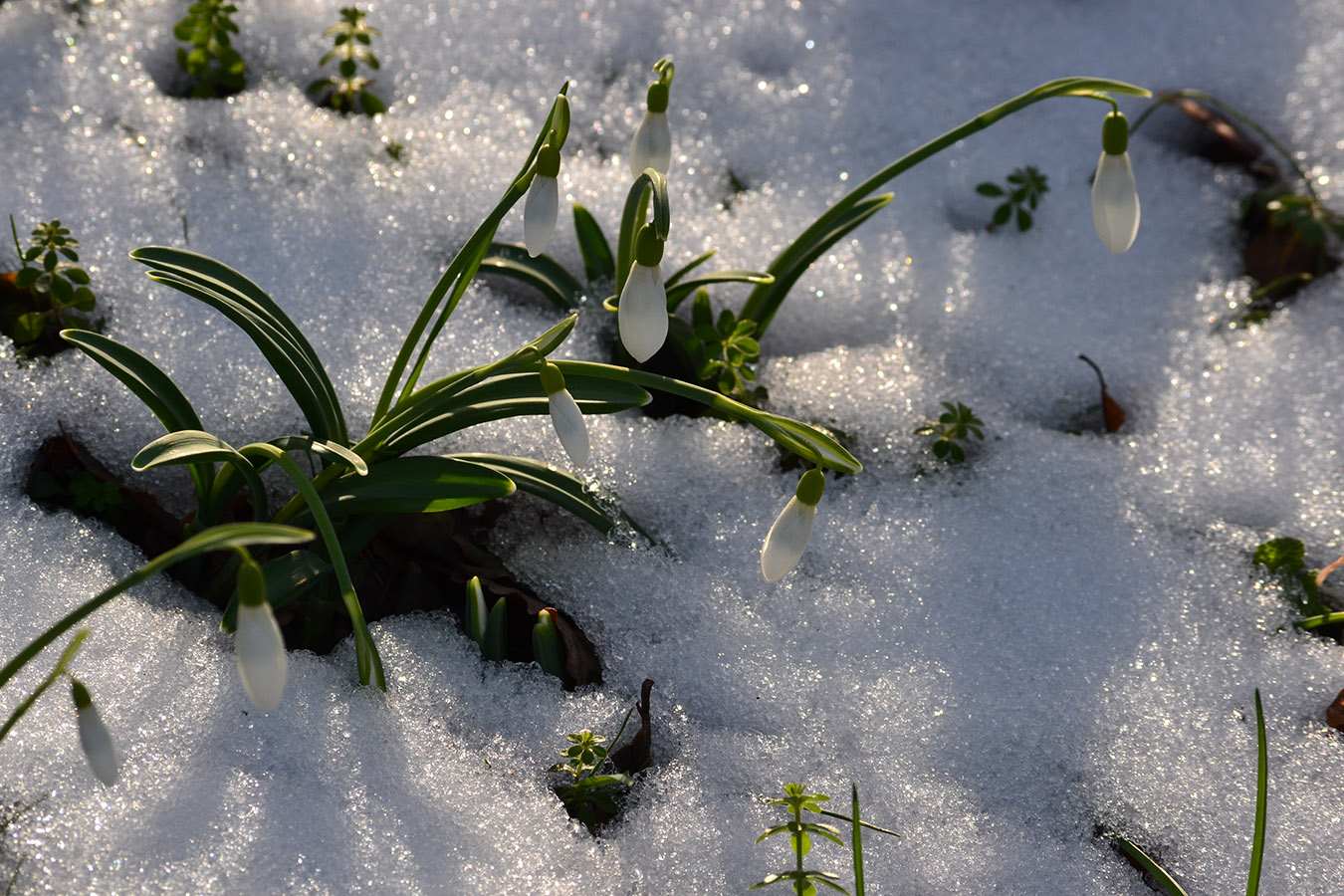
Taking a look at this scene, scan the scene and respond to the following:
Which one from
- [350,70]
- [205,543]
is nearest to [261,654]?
[205,543]

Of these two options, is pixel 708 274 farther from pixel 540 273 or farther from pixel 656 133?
pixel 656 133

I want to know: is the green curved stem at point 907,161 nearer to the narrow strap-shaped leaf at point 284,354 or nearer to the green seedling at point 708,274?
the green seedling at point 708,274

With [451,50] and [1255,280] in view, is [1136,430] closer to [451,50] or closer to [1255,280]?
[1255,280]

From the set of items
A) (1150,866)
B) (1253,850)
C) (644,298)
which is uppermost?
(644,298)

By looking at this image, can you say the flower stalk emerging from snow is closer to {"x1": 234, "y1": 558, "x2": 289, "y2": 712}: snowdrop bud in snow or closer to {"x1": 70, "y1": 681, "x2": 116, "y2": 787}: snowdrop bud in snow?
{"x1": 234, "y1": 558, "x2": 289, "y2": 712}: snowdrop bud in snow

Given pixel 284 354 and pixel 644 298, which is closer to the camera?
pixel 644 298

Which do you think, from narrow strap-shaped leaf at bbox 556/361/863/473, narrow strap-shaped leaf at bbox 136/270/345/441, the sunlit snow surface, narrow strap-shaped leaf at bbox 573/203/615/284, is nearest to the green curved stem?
the sunlit snow surface

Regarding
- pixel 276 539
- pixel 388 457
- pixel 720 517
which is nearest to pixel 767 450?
pixel 720 517
